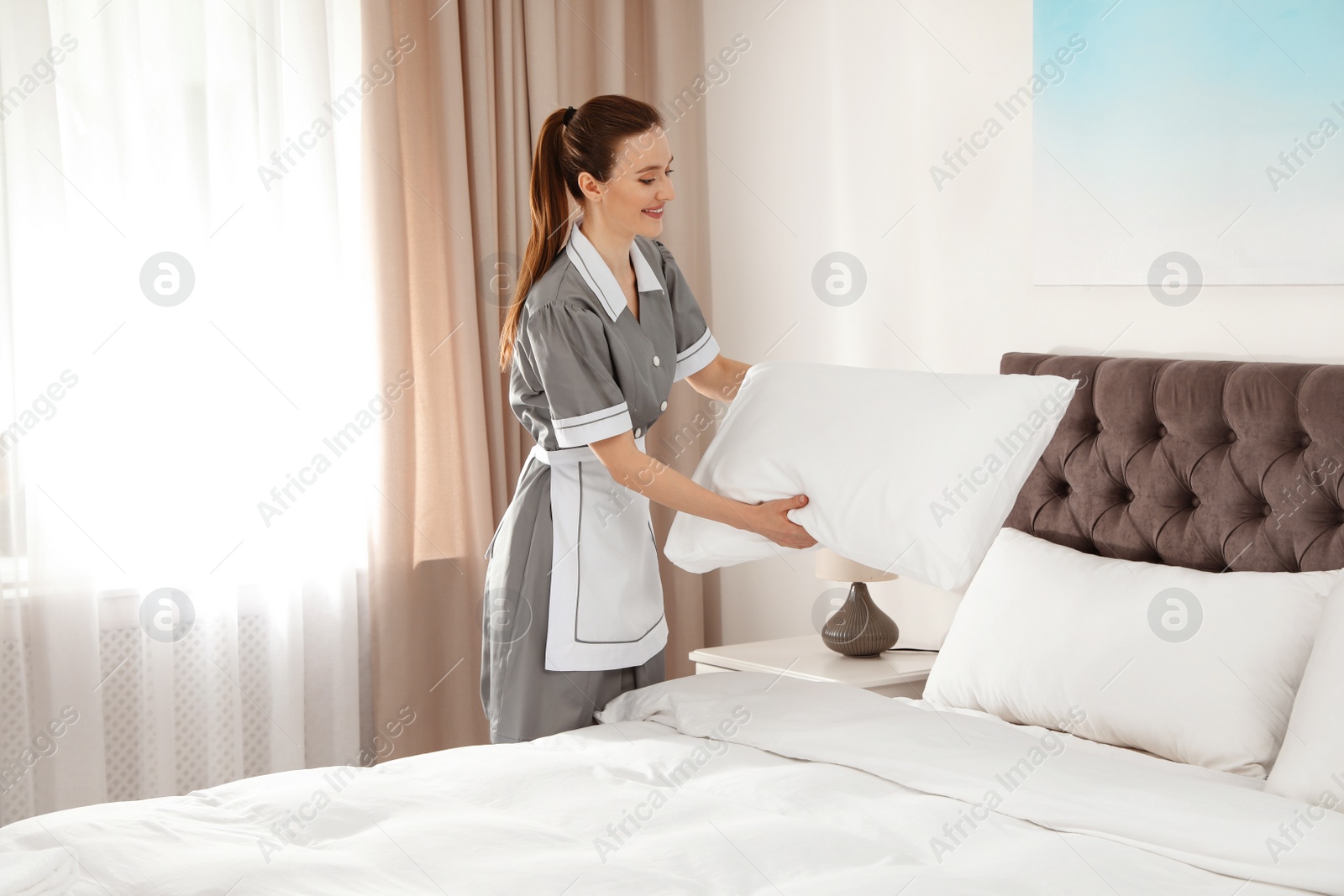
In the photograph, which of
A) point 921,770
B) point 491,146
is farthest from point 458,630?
point 921,770

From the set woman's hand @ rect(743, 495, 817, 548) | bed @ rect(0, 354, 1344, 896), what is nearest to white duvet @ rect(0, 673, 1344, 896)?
bed @ rect(0, 354, 1344, 896)

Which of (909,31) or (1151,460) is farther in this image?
(909,31)

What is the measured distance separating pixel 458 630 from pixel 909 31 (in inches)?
74.7

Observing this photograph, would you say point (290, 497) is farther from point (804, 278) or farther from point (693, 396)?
point (804, 278)

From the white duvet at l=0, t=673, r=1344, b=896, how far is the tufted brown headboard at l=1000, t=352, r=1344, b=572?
0.47m

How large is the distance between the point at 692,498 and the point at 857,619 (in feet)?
3.34

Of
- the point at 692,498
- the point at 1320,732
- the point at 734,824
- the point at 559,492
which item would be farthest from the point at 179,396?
the point at 1320,732

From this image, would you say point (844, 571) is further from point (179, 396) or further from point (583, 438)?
point (179, 396)

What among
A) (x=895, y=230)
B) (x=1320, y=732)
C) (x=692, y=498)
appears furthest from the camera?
(x=895, y=230)

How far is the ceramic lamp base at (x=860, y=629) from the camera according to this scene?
272 centimetres

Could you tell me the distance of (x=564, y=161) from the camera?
6.71 ft

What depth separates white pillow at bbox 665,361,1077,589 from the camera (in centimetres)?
170

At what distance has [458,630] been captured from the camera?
125 inches

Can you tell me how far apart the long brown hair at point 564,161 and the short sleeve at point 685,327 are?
234 mm
